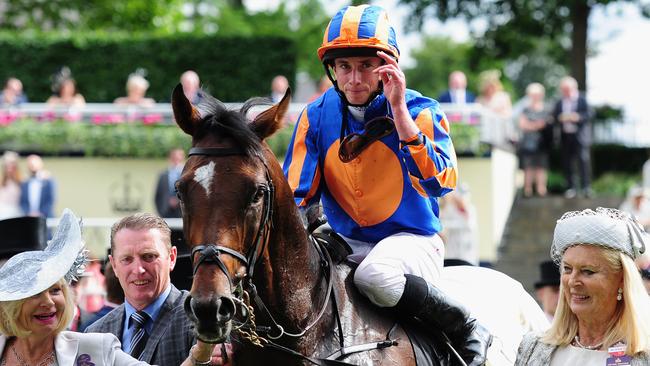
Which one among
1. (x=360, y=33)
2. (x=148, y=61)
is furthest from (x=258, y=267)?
(x=148, y=61)

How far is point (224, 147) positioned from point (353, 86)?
96cm

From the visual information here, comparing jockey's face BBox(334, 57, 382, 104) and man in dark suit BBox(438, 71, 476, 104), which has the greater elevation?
jockey's face BBox(334, 57, 382, 104)

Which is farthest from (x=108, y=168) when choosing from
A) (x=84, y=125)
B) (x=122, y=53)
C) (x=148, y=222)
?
(x=148, y=222)

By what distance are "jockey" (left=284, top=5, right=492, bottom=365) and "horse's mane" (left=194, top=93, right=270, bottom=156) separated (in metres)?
0.73

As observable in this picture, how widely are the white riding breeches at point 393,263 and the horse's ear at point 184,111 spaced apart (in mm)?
1096

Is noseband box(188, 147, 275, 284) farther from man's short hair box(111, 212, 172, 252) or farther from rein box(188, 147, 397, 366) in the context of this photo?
man's short hair box(111, 212, 172, 252)

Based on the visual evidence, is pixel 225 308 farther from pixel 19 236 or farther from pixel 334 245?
pixel 19 236

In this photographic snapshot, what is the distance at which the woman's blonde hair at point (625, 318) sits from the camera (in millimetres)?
4855

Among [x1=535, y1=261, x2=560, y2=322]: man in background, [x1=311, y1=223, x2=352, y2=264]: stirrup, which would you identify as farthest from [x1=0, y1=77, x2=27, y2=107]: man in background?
[x1=311, y1=223, x2=352, y2=264]: stirrup

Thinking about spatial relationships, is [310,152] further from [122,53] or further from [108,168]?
[122,53]

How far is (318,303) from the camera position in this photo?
5.63m

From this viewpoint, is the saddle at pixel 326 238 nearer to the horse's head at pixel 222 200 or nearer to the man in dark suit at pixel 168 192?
the horse's head at pixel 222 200

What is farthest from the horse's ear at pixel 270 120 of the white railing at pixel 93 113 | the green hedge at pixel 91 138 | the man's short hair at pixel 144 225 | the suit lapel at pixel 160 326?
the white railing at pixel 93 113

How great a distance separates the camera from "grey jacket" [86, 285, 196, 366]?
5.98 m
